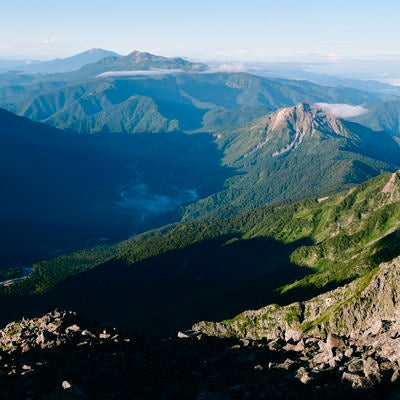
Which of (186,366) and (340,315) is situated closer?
(186,366)

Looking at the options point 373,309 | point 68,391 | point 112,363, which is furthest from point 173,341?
point 373,309

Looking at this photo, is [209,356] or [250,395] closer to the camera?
[250,395]

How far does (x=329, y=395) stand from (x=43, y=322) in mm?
89661

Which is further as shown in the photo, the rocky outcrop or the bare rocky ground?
the rocky outcrop

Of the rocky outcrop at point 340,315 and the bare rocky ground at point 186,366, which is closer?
the bare rocky ground at point 186,366

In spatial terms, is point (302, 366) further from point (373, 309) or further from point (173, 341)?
point (373, 309)

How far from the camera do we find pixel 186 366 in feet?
340

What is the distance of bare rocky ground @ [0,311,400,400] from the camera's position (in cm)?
7319

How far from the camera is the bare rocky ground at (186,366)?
73188mm

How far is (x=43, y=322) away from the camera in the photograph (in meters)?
132

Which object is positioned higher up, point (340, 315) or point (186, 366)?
point (186, 366)

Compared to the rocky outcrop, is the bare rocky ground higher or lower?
higher

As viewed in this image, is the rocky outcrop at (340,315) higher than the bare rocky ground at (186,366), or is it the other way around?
the bare rocky ground at (186,366)

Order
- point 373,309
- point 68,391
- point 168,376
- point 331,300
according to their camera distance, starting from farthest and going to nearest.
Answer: point 331,300, point 373,309, point 168,376, point 68,391
